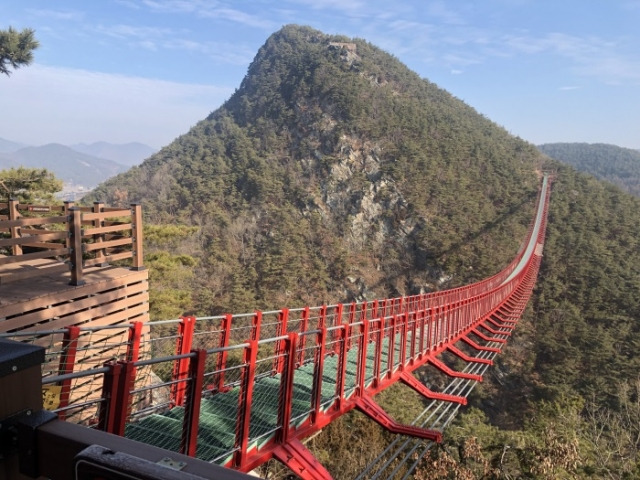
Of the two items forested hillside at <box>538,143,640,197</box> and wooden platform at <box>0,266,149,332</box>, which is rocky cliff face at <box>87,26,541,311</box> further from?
forested hillside at <box>538,143,640,197</box>

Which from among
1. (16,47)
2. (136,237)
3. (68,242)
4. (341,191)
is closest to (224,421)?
(68,242)

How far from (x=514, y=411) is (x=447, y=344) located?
2221 cm

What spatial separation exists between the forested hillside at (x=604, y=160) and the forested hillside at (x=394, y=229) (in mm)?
44117

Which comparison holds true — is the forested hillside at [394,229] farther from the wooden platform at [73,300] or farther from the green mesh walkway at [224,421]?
the wooden platform at [73,300]

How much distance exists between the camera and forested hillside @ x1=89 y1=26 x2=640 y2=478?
14914 millimetres

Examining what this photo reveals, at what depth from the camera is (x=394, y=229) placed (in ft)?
146

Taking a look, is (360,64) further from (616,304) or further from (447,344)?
(447,344)

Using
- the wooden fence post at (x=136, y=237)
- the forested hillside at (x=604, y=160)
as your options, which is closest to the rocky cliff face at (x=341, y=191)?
the wooden fence post at (x=136, y=237)

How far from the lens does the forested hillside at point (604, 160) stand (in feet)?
293

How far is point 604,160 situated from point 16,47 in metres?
130

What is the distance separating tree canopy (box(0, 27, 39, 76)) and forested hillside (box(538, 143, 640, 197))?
9100 centimetres

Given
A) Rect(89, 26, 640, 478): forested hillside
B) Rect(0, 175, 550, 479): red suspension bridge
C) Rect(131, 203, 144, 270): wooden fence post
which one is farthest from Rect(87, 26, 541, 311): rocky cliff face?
Rect(0, 175, 550, 479): red suspension bridge

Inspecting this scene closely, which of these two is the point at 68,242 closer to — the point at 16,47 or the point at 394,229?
the point at 16,47

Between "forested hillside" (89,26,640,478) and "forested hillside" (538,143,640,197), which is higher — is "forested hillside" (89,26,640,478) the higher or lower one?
the lower one
